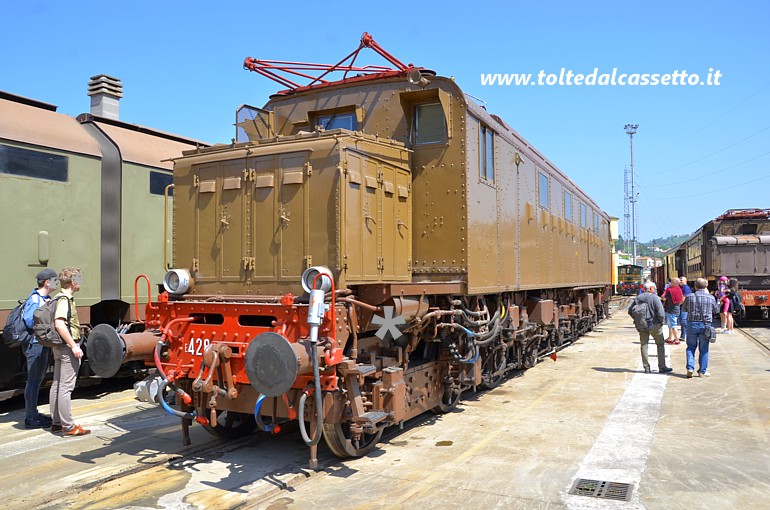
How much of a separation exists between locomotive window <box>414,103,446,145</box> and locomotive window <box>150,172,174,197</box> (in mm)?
5270

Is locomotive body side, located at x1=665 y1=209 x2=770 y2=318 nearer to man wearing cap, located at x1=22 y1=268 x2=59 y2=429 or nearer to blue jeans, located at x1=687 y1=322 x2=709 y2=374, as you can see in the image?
blue jeans, located at x1=687 y1=322 x2=709 y2=374

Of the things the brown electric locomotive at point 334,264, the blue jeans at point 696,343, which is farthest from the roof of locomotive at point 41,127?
the blue jeans at point 696,343

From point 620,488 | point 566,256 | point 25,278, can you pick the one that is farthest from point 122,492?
point 566,256

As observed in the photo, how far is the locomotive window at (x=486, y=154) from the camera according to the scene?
295 inches

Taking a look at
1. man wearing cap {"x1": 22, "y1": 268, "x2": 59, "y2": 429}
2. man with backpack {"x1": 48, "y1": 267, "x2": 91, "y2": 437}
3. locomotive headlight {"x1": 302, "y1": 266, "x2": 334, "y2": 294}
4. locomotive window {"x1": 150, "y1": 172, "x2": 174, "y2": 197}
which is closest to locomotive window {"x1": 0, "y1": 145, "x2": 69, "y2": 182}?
locomotive window {"x1": 150, "y1": 172, "x2": 174, "y2": 197}

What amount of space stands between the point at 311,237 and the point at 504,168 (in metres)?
3.90

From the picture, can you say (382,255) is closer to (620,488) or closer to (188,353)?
(188,353)

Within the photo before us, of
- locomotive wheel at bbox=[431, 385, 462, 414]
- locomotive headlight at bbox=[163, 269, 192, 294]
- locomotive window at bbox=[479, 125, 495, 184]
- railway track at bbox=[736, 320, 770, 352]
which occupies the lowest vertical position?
railway track at bbox=[736, 320, 770, 352]

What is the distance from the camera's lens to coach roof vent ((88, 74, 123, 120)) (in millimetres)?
12367

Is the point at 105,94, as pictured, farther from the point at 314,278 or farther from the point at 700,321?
the point at 700,321

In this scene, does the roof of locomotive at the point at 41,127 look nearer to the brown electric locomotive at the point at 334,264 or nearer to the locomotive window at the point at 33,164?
the locomotive window at the point at 33,164

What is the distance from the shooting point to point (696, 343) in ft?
34.6

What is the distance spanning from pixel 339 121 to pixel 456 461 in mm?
4092

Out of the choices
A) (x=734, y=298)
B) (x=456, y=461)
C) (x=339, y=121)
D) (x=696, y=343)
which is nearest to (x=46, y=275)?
(x=339, y=121)
